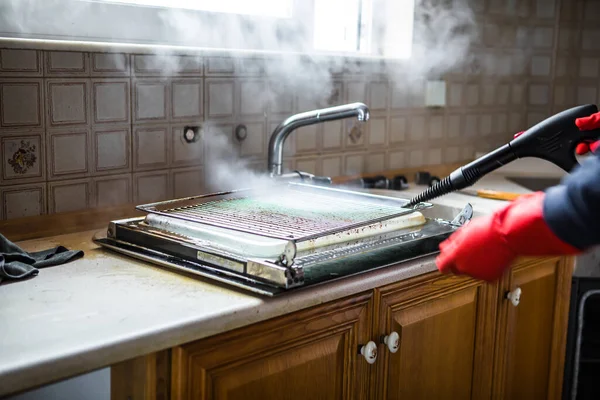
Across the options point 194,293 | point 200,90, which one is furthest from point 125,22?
point 194,293

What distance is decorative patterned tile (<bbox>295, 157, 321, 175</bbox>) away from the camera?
2241mm

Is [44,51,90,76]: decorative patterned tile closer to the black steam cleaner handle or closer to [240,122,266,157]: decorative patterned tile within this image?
[240,122,266,157]: decorative patterned tile

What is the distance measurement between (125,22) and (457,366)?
118cm

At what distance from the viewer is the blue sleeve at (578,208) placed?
2.88 ft

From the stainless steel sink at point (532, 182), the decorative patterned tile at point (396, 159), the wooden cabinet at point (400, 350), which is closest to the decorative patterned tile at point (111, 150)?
the wooden cabinet at point (400, 350)

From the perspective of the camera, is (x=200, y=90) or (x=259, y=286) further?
(x=200, y=90)

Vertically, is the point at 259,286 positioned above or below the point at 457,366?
above

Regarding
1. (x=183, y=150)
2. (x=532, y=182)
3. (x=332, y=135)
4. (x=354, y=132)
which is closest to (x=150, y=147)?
(x=183, y=150)

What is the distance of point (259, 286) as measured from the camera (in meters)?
1.24

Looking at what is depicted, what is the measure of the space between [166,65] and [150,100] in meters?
0.10

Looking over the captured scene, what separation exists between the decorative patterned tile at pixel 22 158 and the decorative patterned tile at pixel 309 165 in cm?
83

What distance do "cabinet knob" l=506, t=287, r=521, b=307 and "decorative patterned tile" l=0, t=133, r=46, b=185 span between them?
3.74ft

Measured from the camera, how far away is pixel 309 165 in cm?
227

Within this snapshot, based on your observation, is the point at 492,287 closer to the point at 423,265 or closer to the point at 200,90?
the point at 423,265
